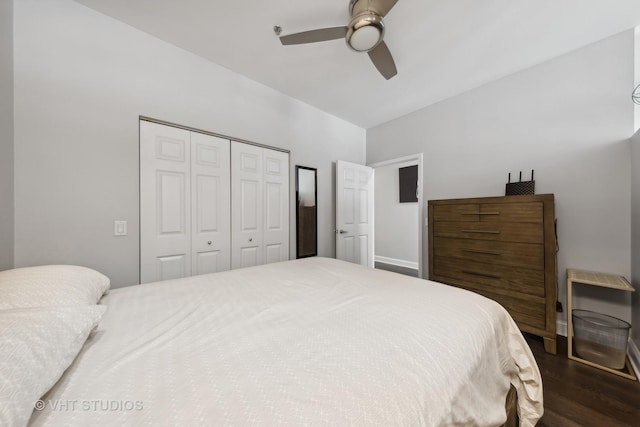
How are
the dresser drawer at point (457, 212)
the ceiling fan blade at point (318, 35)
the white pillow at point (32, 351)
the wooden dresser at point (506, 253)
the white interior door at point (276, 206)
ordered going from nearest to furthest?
the white pillow at point (32, 351) < the ceiling fan blade at point (318, 35) < the wooden dresser at point (506, 253) < the dresser drawer at point (457, 212) < the white interior door at point (276, 206)

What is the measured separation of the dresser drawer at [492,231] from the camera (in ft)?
6.31

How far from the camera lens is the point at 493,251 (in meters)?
2.14

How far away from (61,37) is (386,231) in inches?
204

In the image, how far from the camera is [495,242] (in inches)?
83.7

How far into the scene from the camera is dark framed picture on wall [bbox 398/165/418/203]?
4602mm

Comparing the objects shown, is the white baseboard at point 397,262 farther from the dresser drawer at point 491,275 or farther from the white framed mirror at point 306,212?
the white framed mirror at point 306,212

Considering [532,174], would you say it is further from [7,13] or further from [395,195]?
[7,13]

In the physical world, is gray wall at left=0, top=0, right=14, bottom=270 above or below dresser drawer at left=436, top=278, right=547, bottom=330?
above

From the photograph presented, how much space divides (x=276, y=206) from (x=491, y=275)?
7.59 ft

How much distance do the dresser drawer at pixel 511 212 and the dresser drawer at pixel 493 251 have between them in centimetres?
22

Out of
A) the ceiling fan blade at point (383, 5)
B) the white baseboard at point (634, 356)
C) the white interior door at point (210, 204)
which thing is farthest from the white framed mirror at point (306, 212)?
the white baseboard at point (634, 356)

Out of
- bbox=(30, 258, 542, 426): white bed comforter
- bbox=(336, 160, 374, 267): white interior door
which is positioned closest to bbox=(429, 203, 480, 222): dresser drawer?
bbox=(336, 160, 374, 267): white interior door

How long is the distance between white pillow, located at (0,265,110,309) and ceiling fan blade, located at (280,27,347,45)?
179cm

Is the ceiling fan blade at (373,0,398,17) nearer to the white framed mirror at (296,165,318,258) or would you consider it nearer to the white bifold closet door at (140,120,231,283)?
the white bifold closet door at (140,120,231,283)
